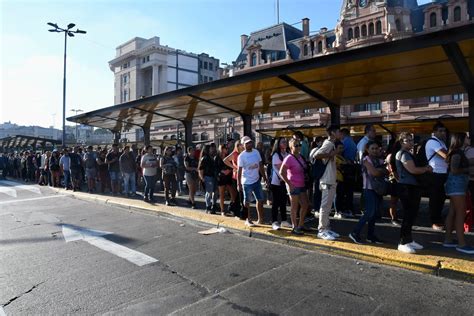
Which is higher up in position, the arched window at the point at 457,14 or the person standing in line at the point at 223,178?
the arched window at the point at 457,14

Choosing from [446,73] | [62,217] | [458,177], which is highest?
[446,73]

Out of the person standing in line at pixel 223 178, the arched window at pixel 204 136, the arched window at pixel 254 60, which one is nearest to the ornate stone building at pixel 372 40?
the arched window at pixel 204 136

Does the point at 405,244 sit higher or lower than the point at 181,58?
lower

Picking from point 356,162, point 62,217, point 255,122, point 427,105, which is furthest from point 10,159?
point 427,105

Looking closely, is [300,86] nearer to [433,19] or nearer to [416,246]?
[416,246]

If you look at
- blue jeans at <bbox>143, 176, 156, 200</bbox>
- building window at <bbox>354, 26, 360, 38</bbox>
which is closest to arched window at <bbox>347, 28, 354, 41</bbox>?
building window at <bbox>354, 26, 360, 38</bbox>

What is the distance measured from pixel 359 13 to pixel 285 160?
150 feet

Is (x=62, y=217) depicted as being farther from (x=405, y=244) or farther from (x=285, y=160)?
(x=405, y=244)

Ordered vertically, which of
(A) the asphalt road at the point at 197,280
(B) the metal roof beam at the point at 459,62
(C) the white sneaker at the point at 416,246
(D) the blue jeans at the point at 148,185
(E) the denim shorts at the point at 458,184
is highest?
(B) the metal roof beam at the point at 459,62

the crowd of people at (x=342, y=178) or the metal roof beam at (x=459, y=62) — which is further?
the metal roof beam at (x=459, y=62)

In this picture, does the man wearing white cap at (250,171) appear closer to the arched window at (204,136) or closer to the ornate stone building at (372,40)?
the ornate stone building at (372,40)

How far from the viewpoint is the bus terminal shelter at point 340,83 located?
6.22 m

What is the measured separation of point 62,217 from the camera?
9.51m

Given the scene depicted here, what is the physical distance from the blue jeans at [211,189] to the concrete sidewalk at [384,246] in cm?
53
